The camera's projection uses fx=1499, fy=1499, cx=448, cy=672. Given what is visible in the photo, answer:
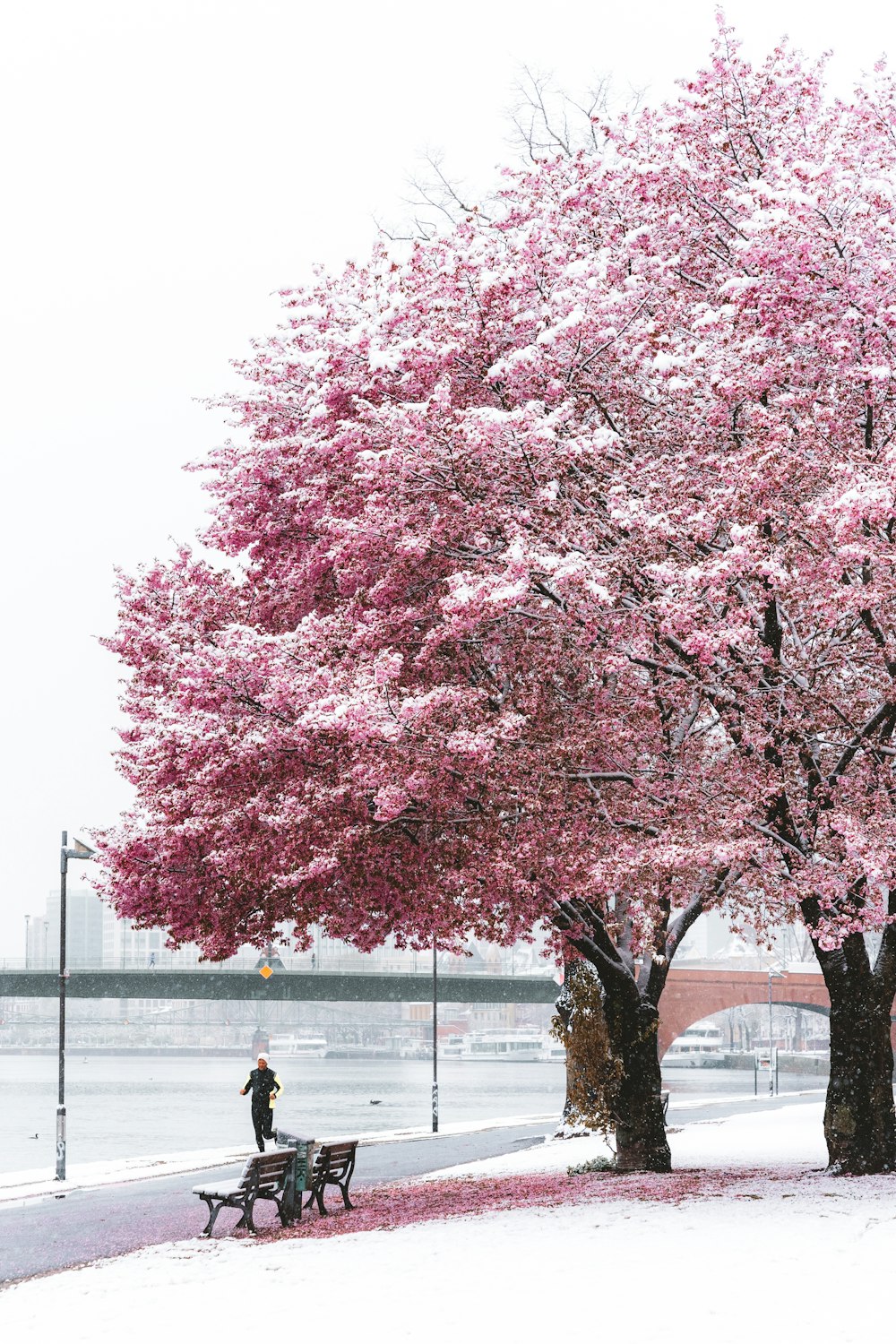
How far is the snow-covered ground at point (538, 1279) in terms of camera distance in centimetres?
965

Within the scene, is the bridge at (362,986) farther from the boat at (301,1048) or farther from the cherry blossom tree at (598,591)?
the boat at (301,1048)

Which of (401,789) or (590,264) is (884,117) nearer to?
(590,264)

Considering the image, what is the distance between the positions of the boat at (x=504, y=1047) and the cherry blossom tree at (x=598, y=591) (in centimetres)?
16323

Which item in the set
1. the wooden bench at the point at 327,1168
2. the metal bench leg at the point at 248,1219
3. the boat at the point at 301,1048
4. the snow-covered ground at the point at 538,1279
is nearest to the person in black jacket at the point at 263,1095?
the wooden bench at the point at 327,1168

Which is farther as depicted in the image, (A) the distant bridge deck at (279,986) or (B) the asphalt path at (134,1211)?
(A) the distant bridge deck at (279,986)

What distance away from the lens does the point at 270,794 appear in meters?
16.2

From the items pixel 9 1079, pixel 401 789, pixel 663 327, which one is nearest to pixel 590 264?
pixel 663 327

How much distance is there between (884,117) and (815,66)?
139cm

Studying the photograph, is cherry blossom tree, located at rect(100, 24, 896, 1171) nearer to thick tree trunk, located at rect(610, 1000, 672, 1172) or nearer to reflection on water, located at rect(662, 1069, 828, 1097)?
thick tree trunk, located at rect(610, 1000, 672, 1172)

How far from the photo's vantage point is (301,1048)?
187250 millimetres

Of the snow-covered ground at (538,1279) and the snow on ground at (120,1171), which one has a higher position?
the snow-covered ground at (538,1279)

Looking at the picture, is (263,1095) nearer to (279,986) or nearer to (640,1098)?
(640,1098)

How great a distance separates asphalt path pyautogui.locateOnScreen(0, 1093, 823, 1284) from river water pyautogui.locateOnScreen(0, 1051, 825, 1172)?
55.6ft

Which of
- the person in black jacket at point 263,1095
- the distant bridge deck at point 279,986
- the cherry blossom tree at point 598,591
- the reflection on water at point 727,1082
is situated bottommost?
the reflection on water at point 727,1082
